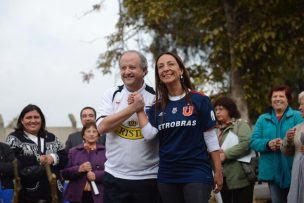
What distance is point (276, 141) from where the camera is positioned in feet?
21.0

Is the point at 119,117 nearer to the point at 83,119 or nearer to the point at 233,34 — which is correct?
the point at 83,119

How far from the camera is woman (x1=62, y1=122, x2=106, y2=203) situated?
686 cm

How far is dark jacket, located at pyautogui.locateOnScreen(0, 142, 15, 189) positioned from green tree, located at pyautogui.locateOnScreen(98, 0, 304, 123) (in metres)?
6.41

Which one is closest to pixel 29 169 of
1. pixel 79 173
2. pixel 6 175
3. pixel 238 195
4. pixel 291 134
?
pixel 6 175

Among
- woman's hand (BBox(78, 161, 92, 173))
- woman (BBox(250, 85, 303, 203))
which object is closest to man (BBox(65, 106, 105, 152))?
woman's hand (BBox(78, 161, 92, 173))

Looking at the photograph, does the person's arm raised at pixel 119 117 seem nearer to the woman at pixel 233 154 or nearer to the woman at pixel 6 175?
the woman at pixel 6 175

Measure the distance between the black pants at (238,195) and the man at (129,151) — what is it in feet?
7.43

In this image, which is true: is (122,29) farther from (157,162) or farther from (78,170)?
(157,162)

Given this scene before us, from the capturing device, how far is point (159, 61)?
4.52 metres

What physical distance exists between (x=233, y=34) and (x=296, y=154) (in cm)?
671

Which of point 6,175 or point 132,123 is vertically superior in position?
point 132,123

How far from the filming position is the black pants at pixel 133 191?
4.47 metres

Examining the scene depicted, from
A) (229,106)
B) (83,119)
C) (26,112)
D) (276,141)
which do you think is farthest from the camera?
(83,119)

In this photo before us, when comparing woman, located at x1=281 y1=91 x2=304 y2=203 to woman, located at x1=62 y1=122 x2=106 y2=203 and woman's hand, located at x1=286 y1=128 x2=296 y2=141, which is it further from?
woman, located at x1=62 y1=122 x2=106 y2=203
